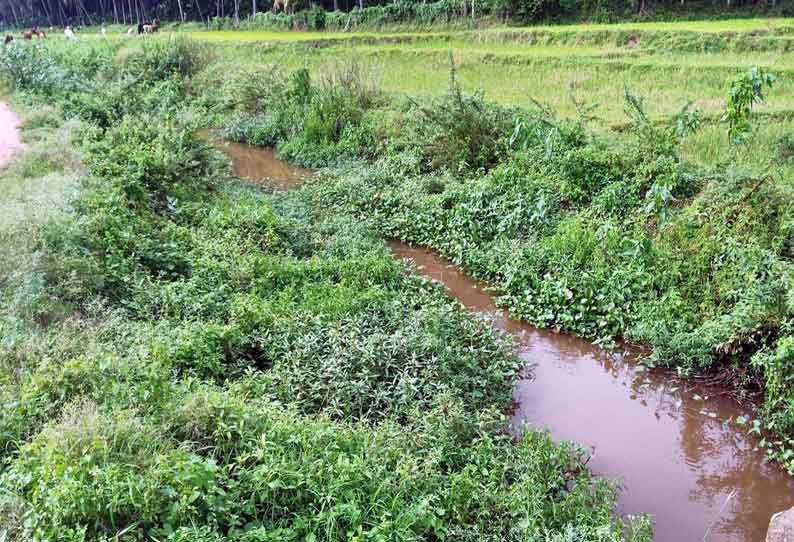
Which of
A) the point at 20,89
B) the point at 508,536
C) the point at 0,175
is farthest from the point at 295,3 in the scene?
the point at 508,536

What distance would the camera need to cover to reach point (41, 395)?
4066 mm

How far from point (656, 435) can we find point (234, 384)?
356 centimetres

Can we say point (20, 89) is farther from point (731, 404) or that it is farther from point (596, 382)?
point (731, 404)

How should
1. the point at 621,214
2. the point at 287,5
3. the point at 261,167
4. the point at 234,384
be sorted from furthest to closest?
1. the point at 287,5
2. the point at 261,167
3. the point at 621,214
4. the point at 234,384

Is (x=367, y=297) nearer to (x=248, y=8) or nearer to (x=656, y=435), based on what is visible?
(x=656, y=435)

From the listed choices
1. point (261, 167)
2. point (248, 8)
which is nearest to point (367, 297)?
point (261, 167)

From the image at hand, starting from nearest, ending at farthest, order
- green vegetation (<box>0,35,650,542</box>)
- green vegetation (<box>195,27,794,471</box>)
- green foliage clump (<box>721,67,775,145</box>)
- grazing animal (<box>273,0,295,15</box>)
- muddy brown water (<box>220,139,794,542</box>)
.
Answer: green vegetation (<box>0,35,650,542</box>), muddy brown water (<box>220,139,794,542</box>), green foliage clump (<box>721,67,775,145</box>), green vegetation (<box>195,27,794,471</box>), grazing animal (<box>273,0,295,15</box>)

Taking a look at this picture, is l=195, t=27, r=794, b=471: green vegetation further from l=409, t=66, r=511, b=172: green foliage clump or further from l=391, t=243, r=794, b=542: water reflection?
l=391, t=243, r=794, b=542: water reflection

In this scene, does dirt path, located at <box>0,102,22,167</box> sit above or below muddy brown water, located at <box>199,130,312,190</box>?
above

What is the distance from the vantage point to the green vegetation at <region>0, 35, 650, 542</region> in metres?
3.45

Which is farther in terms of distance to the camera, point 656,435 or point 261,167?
point 261,167

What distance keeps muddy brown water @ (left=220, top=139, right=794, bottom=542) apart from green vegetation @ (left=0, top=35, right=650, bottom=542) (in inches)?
14.7

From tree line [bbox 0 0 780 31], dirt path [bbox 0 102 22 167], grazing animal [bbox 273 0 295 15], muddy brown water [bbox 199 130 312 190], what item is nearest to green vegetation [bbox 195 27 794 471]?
muddy brown water [bbox 199 130 312 190]

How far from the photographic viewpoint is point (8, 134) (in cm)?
1087
